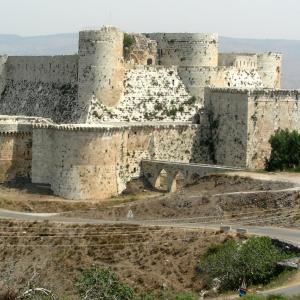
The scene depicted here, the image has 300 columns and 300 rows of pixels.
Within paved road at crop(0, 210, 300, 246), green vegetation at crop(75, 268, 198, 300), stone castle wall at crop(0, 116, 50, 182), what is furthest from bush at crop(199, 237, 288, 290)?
stone castle wall at crop(0, 116, 50, 182)

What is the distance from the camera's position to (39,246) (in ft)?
144

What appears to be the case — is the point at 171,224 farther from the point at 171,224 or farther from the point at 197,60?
the point at 197,60

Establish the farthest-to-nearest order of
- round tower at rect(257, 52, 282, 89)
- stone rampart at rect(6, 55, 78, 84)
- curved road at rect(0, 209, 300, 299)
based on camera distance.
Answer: round tower at rect(257, 52, 282, 89) → stone rampart at rect(6, 55, 78, 84) → curved road at rect(0, 209, 300, 299)

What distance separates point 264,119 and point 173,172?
641 cm

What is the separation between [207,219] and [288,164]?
10.5 m

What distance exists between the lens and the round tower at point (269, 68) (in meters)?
65.5

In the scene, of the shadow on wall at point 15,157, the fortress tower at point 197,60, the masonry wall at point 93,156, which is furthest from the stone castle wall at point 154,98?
the shadow on wall at point 15,157

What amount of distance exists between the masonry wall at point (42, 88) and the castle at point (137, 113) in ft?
0.38

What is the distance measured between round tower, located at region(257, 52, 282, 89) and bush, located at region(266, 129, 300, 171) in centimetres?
1189

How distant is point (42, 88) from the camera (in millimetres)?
66750

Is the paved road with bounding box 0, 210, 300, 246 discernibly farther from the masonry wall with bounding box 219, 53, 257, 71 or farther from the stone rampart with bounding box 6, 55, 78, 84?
the masonry wall with bounding box 219, 53, 257, 71

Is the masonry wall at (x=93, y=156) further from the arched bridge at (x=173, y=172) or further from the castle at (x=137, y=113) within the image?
the arched bridge at (x=173, y=172)

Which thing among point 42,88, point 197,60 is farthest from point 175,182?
point 42,88

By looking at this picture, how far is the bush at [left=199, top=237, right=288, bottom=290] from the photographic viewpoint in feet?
119
